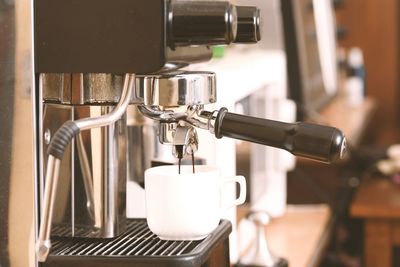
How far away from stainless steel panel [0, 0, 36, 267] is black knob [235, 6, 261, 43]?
0.66 ft

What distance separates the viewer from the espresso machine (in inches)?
30.4

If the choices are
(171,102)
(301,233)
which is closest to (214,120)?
(171,102)

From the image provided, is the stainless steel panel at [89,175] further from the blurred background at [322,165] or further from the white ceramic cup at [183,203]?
the blurred background at [322,165]

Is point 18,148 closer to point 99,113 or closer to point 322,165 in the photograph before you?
point 99,113

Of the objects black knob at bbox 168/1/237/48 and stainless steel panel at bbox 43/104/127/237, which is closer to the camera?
black knob at bbox 168/1/237/48

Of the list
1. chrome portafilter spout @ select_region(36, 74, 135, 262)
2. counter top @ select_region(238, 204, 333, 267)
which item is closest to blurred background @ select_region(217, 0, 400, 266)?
counter top @ select_region(238, 204, 333, 267)

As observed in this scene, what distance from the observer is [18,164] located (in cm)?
81

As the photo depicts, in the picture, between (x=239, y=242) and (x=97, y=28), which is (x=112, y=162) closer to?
(x=97, y=28)

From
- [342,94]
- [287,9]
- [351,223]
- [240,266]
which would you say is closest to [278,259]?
[240,266]

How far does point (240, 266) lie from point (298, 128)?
40 cm

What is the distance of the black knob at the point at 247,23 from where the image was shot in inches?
32.9

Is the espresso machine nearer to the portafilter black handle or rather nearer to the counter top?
the portafilter black handle

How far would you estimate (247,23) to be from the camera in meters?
0.84

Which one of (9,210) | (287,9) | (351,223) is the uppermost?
(287,9)
